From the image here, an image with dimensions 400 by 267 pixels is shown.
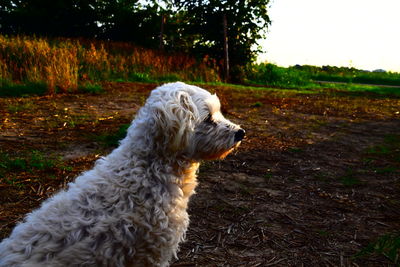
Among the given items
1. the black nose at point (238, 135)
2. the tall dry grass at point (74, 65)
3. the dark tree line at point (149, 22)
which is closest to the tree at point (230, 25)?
the dark tree line at point (149, 22)

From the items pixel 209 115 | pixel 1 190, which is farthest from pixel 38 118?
pixel 209 115

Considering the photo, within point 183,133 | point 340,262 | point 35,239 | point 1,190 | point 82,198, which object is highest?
point 183,133

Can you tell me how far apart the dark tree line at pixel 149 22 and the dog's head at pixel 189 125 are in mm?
19356

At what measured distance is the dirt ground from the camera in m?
3.84

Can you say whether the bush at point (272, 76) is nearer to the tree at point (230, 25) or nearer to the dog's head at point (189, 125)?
the tree at point (230, 25)

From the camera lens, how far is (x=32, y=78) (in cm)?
1184

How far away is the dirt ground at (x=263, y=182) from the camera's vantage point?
3.84 metres

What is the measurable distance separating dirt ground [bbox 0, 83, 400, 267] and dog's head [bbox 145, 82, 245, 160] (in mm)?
1231

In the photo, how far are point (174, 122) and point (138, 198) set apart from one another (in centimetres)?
67

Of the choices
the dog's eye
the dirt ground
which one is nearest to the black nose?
the dog's eye

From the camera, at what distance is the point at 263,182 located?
5523mm

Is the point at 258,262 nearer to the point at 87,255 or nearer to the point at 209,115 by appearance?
the point at 209,115

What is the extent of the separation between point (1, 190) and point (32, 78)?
838cm

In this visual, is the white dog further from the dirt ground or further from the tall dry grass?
the tall dry grass
